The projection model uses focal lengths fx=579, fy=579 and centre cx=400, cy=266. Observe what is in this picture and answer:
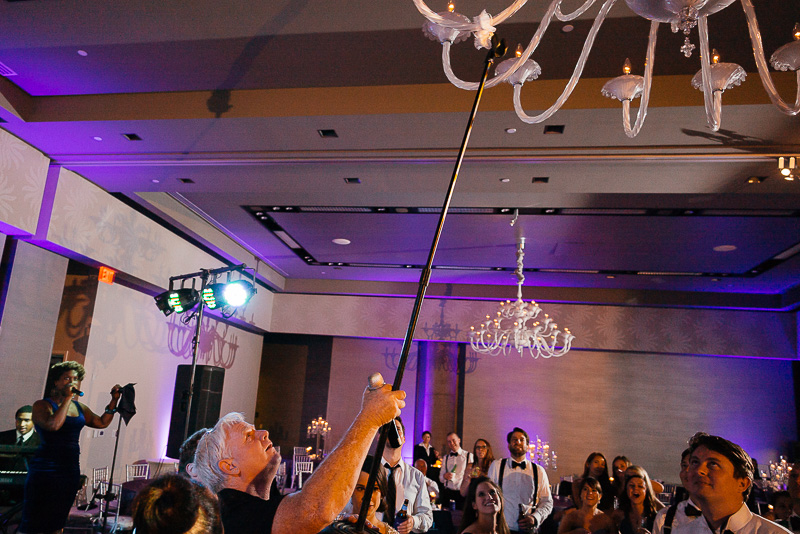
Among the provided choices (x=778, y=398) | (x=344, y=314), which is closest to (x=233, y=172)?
(x=344, y=314)

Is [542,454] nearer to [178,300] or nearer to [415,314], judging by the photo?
[178,300]

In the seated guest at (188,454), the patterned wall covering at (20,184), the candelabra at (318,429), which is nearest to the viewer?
the seated guest at (188,454)

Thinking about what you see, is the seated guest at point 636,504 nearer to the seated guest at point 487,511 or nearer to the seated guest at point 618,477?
the seated guest at point 618,477

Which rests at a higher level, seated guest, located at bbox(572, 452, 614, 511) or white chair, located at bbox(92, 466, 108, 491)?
seated guest, located at bbox(572, 452, 614, 511)

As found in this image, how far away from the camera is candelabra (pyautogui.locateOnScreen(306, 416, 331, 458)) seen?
11133 mm

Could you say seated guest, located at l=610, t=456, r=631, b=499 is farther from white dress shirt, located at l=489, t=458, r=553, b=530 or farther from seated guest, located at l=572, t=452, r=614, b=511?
white dress shirt, located at l=489, t=458, r=553, b=530

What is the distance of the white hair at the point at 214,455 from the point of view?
1911mm

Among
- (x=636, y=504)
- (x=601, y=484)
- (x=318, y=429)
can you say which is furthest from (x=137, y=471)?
(x=636, y=504)

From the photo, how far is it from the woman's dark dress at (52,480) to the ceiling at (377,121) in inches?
101

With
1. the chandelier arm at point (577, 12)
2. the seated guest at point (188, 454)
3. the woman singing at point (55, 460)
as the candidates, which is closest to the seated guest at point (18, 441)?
the woman singing at point (55, 460)

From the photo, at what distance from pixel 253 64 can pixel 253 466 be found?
3365 millimetres

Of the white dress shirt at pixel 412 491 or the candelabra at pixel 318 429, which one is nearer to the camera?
the white dress shirt at pixel 412 491

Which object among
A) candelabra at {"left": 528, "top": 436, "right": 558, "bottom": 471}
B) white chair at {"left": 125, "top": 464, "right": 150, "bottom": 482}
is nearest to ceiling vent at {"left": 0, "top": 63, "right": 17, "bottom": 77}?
white chair at {"left": 125, "top": 464, "right": 150, "bottom": 482}

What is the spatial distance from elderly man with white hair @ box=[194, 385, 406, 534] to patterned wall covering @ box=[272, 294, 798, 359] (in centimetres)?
922
